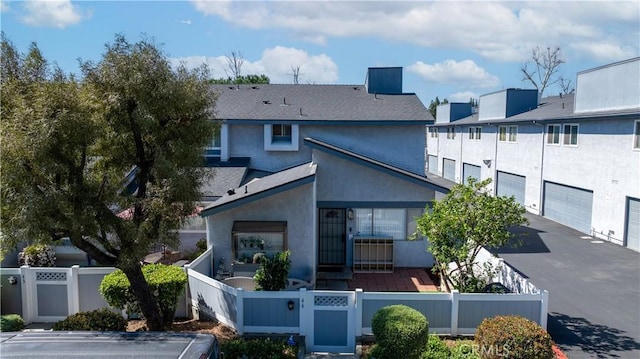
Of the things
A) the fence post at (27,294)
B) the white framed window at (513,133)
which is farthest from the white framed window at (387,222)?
the white framed window at (513,133)

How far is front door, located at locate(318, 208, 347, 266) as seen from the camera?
1512 centimetres

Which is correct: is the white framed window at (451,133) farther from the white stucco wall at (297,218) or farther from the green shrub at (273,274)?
the green shrub at (273,274)

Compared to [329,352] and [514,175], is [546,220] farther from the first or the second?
[329,352]

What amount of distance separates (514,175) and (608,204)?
9.65 m

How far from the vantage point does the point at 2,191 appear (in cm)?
712

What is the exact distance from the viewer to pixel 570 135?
22516 millimetres

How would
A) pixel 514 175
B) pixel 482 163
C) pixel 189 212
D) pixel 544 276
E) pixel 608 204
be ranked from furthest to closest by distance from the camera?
pixel 482 163, pixel 514 175, pixel 608 204, pixel 544 276, pixel 189 212

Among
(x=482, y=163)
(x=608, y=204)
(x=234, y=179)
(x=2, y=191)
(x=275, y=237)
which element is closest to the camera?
(x=2, y=191)

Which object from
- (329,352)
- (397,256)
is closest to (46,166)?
(329,352)

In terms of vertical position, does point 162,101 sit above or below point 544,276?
above

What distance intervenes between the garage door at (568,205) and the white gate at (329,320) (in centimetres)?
1651

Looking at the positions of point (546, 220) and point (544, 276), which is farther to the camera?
point (546, 220)

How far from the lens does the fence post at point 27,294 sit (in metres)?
10.9

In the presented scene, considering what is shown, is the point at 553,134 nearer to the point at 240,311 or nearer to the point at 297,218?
the point at 297,218
